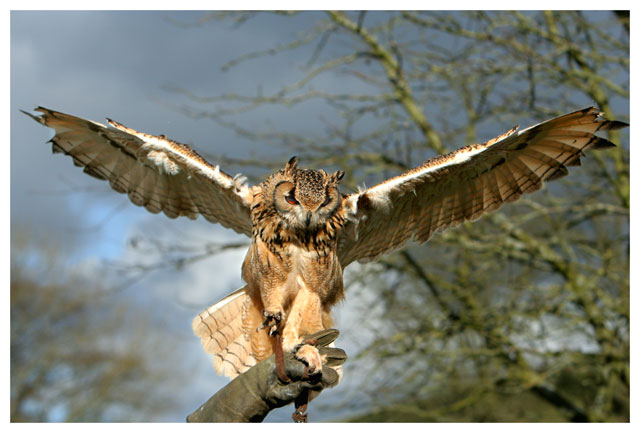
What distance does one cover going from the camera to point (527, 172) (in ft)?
11.8

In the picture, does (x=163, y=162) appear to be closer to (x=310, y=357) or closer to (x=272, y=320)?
(x=272, y=320)

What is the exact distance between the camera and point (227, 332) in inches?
140

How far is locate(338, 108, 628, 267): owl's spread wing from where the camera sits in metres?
3.29

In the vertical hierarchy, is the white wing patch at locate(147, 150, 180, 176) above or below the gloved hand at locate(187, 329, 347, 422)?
above

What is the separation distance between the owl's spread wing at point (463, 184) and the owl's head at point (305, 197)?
9.8 inches

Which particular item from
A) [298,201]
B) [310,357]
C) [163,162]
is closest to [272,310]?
[310,357]

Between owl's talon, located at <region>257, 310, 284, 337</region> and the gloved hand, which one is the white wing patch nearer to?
owl's talon, located at <region>257, 310, 284, 337</region>

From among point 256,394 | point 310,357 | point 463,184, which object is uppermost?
point 463,184

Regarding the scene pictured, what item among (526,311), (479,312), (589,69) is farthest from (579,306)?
(589,69)

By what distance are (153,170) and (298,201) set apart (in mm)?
1221

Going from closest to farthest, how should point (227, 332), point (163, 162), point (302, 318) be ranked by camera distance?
point (302, 318)
point (163, 162)
point (227, 332)

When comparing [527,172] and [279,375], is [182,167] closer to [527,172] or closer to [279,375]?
[279,375]

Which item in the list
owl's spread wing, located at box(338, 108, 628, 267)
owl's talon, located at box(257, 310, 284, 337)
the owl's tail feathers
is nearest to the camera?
owl's talon, located at box(257, 310, 284, 337)

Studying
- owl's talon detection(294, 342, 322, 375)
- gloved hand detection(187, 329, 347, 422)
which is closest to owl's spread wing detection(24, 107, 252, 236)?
owl's talon detection(294, 342, 322, 375)
